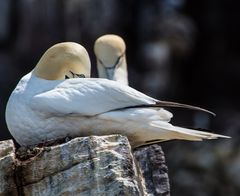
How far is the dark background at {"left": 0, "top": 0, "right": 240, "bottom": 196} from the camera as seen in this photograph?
17.9 m

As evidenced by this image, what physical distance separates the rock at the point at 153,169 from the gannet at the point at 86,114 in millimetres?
293

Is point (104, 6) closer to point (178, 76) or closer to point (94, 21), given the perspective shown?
point (94, 21)

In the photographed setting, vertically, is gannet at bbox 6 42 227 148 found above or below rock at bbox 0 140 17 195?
above

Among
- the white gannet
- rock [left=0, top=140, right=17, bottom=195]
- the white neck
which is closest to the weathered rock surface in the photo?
rock [left=0, top=140, right=17, bottom=195]

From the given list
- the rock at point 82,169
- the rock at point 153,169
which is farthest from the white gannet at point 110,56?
the rock at point 82,169

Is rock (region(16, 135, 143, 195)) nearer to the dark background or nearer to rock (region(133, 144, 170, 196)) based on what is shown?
rock (region(133, 144, 170, 196))

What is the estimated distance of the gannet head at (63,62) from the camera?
6.86 m

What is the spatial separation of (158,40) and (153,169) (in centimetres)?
1190

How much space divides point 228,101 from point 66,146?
12.8 m

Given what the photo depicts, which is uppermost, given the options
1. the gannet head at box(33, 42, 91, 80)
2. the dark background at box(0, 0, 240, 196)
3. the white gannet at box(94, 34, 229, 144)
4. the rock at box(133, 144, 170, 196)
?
the gannet head at box(33, 42, 91, 80)

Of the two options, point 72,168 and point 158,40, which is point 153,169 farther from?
point 158,40

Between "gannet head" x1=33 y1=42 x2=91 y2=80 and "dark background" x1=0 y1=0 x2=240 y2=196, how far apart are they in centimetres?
1027

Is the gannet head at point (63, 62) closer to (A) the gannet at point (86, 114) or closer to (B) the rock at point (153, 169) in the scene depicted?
(A) the gannet at point (86, 114)

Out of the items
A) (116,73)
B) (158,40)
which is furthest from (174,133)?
(158,40)
